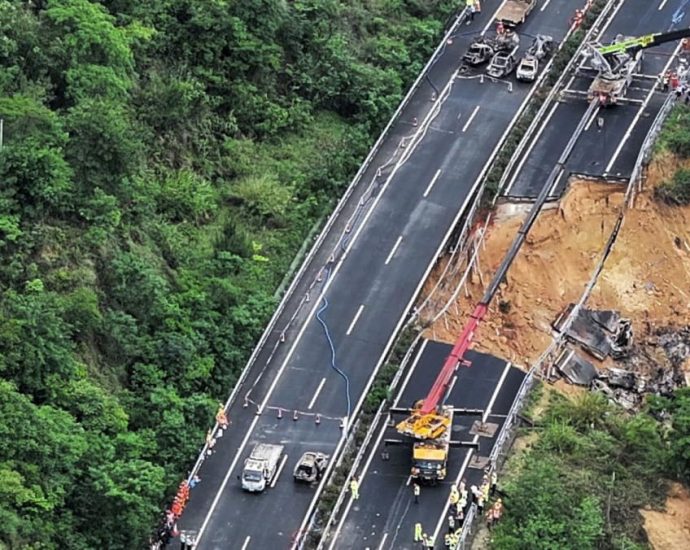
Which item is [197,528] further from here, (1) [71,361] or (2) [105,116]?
(2) [105,116]

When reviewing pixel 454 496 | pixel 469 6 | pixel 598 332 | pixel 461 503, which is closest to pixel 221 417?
pixel 454 496

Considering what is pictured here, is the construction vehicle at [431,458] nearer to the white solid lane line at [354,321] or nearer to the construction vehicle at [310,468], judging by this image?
the construction vehicle at [310,468]

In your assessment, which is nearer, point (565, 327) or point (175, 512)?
point (175, 512)

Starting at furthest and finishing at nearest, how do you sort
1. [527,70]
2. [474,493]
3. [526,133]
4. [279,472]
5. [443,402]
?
[527,70]
[526,133]
[443,402]
[279,472]
[474,493]

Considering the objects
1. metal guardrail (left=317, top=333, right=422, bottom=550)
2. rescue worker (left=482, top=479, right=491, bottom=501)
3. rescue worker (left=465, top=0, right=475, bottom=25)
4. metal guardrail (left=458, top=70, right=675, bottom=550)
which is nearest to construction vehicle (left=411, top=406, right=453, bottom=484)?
rescue worker (left=482, top=479, right=491, bottom=501)

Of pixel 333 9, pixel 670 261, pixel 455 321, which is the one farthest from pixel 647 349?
pixel 333 9

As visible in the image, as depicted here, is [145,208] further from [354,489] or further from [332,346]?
[354,489]
